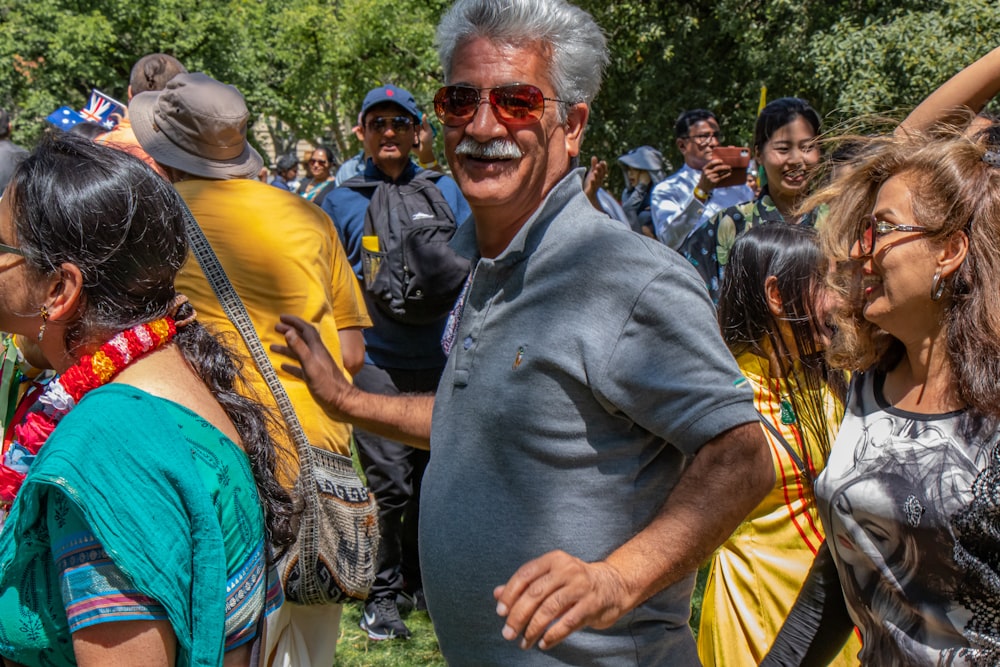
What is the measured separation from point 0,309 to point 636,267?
1228 mm

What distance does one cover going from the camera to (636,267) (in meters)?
2.04

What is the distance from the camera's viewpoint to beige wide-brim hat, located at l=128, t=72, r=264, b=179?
347cm

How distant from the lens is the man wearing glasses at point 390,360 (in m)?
5.40

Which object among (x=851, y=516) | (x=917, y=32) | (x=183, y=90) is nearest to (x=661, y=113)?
(x=917, y=32)

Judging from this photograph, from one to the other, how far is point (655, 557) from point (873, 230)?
33.6 inches

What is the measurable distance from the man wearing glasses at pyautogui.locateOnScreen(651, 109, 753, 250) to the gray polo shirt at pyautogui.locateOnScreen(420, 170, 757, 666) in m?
3.57

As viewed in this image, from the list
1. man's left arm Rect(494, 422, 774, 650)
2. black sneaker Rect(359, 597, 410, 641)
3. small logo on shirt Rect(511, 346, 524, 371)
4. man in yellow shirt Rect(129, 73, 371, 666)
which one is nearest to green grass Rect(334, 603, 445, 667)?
black sneaker Rect(359, 597, 410, 641)

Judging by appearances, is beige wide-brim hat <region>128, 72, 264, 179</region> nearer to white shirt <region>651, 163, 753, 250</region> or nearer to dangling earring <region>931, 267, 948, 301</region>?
dangling earring <region>931, 267, 948, 301</region>

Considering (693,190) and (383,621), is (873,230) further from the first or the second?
(693,190)

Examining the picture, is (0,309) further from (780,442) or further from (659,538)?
(780,442)

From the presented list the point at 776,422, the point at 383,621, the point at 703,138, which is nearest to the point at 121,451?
the point at 776,422

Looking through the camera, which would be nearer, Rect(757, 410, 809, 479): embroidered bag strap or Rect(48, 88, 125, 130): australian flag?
Rect(757, 410, 809, 479): embroidered bag strap

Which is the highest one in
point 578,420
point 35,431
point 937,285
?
point 937,285

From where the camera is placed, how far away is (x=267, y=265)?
3.43 meters
